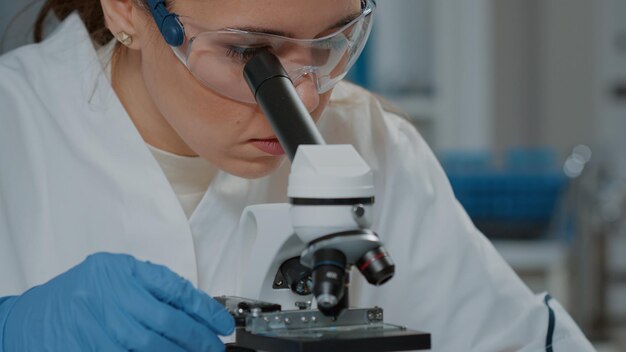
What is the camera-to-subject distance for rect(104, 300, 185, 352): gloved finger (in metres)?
1.07

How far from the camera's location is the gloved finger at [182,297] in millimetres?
1100

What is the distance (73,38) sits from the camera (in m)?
1.57

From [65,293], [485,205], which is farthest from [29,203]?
[485,205]

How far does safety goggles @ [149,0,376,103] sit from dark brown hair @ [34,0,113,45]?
359 mm

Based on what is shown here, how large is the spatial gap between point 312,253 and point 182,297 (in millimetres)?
205

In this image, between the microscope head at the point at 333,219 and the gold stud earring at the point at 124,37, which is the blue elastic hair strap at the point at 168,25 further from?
the microscope head at the point at 333,219

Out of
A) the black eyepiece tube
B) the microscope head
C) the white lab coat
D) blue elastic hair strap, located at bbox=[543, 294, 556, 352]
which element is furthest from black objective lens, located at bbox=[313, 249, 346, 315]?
blue elastic hair strap, located at bbox=[543, 294, 556, 352]

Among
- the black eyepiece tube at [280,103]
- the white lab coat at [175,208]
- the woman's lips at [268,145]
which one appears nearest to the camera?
the black eyepiece tube at [280,103]

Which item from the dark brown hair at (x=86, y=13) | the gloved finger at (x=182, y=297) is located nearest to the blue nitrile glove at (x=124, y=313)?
the gloved finger at (x=182, y=297)

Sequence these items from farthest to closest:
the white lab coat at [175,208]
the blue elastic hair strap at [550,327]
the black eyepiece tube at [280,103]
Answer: the blue elastic hair strap at [550,327] < the white lab coat at [175,208] < the black eyepiece tube at [280,103]

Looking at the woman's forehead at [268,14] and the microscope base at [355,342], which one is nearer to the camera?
the microscope base at [355,342]

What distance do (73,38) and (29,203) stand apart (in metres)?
0.29

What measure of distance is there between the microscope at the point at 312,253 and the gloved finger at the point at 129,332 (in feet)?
0.30

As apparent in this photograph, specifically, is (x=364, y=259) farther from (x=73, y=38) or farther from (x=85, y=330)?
(x=73, y=38)
